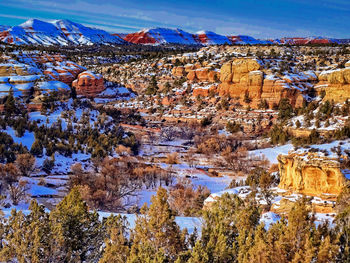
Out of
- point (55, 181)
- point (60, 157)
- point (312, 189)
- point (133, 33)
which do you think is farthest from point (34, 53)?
point (133, 33)

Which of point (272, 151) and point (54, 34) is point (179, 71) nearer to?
point (272, 151)

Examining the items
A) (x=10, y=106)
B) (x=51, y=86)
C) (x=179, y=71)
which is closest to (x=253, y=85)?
(x=179, y=71)

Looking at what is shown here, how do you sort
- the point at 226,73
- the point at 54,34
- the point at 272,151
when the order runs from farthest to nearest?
1. the point at 54,34
2. the point at 226,73
3. the point at 272,151

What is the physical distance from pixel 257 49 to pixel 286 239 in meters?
57.8

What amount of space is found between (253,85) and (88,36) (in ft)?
377

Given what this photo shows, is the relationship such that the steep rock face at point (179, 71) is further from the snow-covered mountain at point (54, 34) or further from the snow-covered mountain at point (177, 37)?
the snow-covered mountain at point (177, 37)

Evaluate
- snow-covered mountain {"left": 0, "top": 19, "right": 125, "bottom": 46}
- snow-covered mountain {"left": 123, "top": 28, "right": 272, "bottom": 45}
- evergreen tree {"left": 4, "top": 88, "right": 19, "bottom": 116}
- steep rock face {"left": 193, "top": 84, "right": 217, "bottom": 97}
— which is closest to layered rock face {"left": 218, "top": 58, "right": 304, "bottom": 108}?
steep rock face {"left": 193, "top": 84, "right": 217, "bottom": 97}

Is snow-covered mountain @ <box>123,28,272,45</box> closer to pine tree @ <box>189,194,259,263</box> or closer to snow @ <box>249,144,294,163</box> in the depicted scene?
snow @ <box>249,144,294,163</box>

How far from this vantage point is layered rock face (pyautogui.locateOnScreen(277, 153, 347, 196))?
1414cm

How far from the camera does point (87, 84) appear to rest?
50.0 metres

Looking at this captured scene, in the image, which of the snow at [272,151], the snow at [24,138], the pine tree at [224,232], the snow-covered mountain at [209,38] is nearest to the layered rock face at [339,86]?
the snow at [272,151]

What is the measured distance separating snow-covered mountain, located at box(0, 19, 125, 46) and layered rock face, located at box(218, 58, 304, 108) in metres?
95.0

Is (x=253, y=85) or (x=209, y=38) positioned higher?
(x=209, y=38)

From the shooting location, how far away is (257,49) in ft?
198
